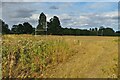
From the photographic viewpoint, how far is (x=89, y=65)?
26.0 feet

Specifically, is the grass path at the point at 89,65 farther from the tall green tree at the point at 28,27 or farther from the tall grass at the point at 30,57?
the tall green tree at the point at 28,27

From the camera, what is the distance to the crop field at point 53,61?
23.9 feet

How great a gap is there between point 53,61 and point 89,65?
1.06m

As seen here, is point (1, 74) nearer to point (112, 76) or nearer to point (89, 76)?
point (89, 76)

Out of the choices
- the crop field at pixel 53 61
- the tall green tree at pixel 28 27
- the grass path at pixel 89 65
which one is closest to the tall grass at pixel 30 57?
the crop field at pixel 53 61

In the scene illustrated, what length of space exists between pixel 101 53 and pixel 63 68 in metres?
1.94

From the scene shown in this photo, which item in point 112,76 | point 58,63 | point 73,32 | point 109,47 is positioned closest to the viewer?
point 112,76

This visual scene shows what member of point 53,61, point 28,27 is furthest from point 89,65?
point 28,27

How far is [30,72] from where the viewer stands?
7.34m

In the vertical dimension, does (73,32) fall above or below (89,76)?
above

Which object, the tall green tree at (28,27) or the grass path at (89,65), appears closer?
the grass path at (89,65)

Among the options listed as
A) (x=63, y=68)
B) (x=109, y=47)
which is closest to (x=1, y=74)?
(x=63, y=68)

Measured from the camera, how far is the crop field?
729 cm

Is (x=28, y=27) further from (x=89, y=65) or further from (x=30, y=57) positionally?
(x=89, y=65)
